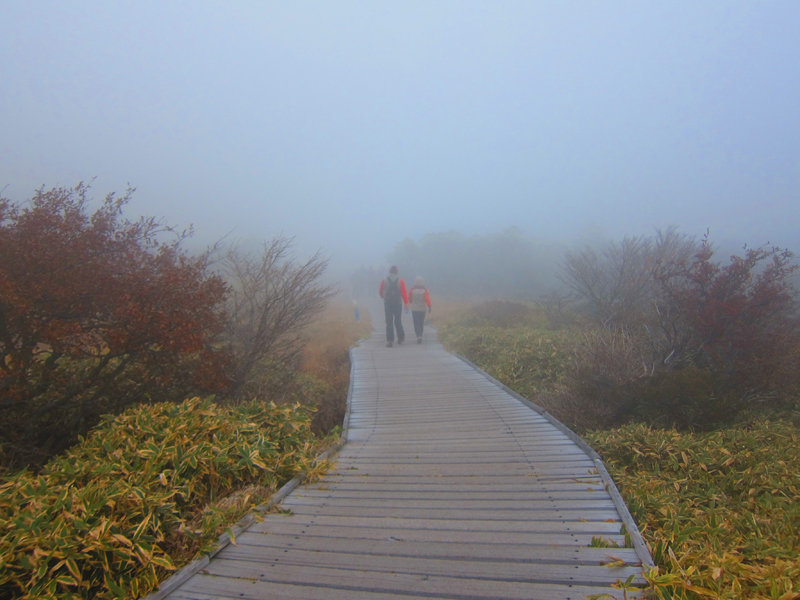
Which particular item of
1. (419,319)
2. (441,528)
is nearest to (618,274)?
(419,319)

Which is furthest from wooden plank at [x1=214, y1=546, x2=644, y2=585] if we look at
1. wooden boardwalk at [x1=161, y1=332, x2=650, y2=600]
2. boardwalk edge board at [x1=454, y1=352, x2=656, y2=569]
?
boardwalk edge board at [x1=454, y1=352, x2=656, y2=569]

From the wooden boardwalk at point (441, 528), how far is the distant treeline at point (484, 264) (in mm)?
34452

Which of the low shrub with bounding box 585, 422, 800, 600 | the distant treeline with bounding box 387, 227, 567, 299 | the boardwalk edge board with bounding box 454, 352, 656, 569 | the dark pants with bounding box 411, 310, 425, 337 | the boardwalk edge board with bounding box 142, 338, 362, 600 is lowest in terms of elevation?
the low shrub with bounding box 585, 422, 800, 600

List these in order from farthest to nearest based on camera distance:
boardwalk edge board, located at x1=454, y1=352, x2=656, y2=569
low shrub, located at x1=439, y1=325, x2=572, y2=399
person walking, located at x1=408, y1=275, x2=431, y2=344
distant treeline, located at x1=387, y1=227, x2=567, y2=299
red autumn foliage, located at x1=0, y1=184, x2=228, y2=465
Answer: distant treeline, located at x1=387, y1=227, x2=567, y2=299 → person walking, located at x1=408, y1=275, x2=431, y2=344 → low shrub, located at x1=439, y1=325, x2=572, y2=399 → red autumn foliage, located at x1=0, y1=184, x2=228, y2=465 → boardwalk edge board, located at x1=454, y1=352, x2=656, y2=569

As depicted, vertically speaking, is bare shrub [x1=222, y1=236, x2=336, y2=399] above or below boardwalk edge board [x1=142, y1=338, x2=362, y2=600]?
above

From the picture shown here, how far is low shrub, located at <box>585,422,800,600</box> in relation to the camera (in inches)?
91.5

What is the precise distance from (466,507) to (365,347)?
9.42 metres

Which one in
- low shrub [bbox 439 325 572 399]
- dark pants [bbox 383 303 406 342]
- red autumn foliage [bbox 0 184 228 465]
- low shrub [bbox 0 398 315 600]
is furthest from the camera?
dark pants [bbox 383 303 406 342]

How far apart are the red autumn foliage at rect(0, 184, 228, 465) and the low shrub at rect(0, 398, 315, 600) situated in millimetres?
1311

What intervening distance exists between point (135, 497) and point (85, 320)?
3.42 metres

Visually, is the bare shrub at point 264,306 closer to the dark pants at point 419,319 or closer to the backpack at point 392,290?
the backpack at point 392,290

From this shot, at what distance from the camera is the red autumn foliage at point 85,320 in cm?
495

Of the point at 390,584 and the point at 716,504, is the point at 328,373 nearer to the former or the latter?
the point at 716,504

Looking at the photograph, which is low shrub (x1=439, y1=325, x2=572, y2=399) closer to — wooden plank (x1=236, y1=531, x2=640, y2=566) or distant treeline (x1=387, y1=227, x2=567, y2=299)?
wooden plank (x1=236, y1=531, x2=640, y2=566)
